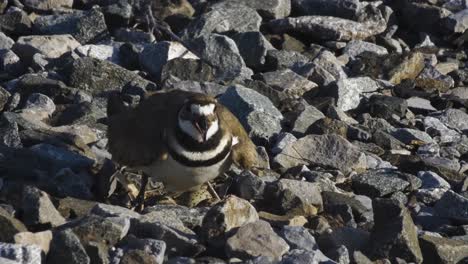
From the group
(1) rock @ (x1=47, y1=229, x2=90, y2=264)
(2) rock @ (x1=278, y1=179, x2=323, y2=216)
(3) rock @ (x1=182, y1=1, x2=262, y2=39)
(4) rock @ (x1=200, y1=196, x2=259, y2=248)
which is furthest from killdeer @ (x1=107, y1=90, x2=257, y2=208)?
(3) rock @ (x1=182, y1=1, x2=262, y2=39)

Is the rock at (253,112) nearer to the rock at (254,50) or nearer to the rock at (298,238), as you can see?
the rock at (254,50)

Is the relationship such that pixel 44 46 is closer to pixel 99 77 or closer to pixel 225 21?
pixel 99 77

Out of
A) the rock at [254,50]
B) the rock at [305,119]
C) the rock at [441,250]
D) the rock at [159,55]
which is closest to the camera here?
the rock at [441,250]

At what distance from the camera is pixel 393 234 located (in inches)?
271

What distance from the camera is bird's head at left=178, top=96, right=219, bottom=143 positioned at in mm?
7316

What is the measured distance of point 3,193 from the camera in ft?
22.8

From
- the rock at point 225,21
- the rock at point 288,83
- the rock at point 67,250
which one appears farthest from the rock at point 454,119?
the rock at point 67,250

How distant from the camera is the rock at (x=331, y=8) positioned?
38.2 feet

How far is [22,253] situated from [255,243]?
50.0 inches

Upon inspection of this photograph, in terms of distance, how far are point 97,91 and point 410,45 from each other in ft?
12.3

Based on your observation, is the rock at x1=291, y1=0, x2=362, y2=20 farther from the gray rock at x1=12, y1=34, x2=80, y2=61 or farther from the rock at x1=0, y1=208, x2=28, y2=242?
the rock at x1=0, y1=208, x2=28, y2=242

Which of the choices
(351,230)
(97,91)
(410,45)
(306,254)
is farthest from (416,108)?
(306,254)

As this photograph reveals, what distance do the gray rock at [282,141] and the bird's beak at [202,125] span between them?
1.46 m

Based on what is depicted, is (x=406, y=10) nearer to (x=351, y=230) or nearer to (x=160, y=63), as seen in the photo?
(x=160, y=63)
